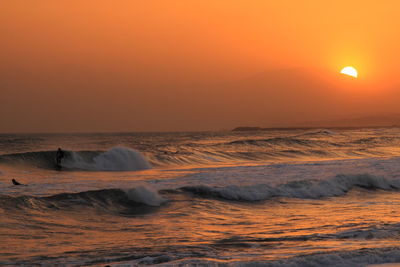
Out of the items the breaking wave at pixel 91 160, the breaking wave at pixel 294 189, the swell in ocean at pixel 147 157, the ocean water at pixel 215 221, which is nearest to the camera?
the ocean water at pixel 215 221

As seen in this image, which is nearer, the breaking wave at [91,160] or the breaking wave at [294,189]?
the breaking wave at [294,189]

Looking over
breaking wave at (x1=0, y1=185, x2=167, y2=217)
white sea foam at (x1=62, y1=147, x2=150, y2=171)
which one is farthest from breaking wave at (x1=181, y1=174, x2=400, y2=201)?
white sea foam at (x1=62, y1=147, x2=150, y2=171)

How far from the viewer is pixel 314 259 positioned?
894 cm

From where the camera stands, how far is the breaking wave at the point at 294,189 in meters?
18.3

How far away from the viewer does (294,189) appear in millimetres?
19578

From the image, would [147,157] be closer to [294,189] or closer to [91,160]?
[91,160]

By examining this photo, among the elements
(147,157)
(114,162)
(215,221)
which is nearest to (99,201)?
(215,221)

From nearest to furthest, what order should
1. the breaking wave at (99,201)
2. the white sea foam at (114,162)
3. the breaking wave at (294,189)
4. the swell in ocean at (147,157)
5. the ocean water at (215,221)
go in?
the ocean water at (215,221) → the breaking wave at (99,201) → the breaking wave at (294,189) → the white sea foam at (114,162) → the swell in ocean at (147,157)

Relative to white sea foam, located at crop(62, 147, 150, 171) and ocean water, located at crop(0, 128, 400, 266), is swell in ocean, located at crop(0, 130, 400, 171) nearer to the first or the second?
white sea foam, located at crop(62, 147, 150, 171)

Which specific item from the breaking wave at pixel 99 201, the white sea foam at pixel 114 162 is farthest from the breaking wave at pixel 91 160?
the breaking wave at pixel 99 201

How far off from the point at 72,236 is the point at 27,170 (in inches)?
818

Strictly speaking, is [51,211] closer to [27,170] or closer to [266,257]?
[266,257]

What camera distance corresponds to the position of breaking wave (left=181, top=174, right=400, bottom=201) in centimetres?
1830

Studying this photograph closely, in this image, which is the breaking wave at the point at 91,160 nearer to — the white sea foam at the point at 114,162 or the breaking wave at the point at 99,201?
the white sea foam at the point at 114,162
